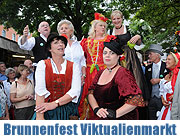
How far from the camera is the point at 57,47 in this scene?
296cm

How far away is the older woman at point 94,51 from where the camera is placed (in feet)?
14.2

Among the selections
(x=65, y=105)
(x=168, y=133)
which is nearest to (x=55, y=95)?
(x=65, y=105)

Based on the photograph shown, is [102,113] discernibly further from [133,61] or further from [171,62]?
[171,62]

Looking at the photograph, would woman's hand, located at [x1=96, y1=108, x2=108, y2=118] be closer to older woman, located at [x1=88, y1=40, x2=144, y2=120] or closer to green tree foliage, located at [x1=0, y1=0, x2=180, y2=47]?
older woman, located at [x1=88, y1=40, x2=144, y2=120]

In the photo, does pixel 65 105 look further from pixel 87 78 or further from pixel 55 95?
pixel 87 78

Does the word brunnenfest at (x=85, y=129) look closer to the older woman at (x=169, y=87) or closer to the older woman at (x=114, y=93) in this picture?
the older woman at (x=114, y=93)

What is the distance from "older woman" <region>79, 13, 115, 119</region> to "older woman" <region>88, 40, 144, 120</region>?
1.50 metres

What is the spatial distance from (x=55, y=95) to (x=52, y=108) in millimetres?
186

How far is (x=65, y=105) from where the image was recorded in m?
2.92

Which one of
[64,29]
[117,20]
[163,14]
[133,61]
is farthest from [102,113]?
[163,14]

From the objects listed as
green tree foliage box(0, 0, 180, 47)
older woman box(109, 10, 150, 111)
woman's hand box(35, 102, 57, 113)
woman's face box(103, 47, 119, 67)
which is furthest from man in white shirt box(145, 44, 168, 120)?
green tree foliage box(0, 0, 180, 47)

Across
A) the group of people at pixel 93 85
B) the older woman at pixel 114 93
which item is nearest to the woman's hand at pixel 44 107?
the group of people at pixel 93 85

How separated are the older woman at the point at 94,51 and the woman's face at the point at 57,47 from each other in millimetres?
1406

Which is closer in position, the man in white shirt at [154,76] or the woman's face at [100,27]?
the woman's face at [100,27]
